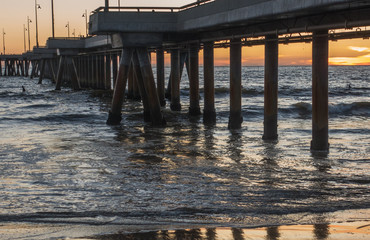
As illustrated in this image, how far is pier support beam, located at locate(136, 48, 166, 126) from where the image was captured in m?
25.3

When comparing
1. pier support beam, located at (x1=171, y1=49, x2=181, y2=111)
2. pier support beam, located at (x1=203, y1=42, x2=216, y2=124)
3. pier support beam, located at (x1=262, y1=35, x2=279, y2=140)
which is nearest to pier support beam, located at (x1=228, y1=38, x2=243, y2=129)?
pier support beam, located at (x1=203, y1=42, x2=216, y2=124)

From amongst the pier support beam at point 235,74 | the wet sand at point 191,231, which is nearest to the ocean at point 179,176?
the wet sand at point 191,231

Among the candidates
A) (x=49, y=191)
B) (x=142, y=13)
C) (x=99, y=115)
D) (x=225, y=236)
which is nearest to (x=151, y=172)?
(x=49, y=191)

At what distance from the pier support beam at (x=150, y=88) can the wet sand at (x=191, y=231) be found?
15517 millimetres

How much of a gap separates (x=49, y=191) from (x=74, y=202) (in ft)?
4.30

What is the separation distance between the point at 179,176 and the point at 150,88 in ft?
37.0

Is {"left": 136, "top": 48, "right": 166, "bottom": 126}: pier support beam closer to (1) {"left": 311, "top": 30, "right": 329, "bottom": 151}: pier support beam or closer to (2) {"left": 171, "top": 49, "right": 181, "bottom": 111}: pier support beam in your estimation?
(2) {"left": 171, "top": 49, "right": 181, "bottom": 111}: pier support beam

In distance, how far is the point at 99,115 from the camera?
33781 mm

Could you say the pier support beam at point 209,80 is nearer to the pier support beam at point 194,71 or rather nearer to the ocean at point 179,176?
the ocean at point 179,176

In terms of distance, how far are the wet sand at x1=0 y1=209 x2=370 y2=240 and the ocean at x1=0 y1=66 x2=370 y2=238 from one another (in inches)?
8.9

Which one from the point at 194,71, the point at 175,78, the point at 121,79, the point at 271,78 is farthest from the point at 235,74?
the point at 175,78

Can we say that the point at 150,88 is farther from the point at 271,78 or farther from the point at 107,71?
the point at 107,71

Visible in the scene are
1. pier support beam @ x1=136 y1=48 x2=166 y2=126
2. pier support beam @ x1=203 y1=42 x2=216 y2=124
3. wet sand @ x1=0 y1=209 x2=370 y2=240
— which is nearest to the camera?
wet sand @ x1=0 y1=209 x2=370 y2=240

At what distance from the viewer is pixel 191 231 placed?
939cm
